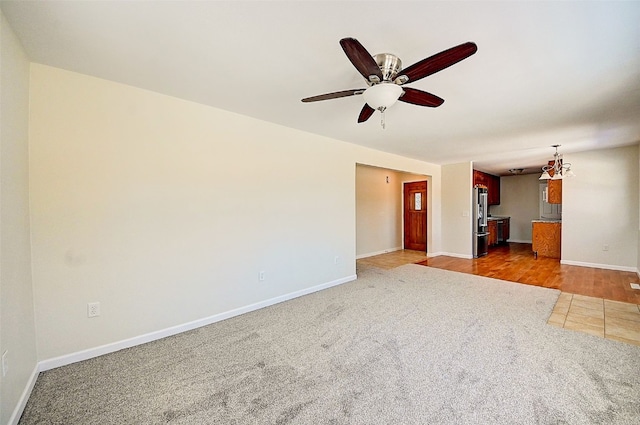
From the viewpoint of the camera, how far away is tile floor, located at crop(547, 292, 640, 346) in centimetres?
271

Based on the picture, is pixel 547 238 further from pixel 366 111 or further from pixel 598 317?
pixel 366 111

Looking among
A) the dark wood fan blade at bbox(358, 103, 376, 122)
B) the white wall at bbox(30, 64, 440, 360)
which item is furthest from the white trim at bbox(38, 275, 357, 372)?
the dark wood fan blade at bbox(358, 103, 376, 122)

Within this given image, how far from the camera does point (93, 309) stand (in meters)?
2.36

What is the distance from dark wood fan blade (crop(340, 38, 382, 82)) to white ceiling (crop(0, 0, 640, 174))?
240 mm

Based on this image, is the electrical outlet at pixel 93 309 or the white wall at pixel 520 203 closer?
the electrical outlet at pixel 93 309

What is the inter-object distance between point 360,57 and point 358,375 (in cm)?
223

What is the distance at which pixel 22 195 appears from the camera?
1.96m

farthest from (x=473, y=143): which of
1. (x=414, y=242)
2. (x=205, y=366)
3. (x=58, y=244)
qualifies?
(x=58, y=244)

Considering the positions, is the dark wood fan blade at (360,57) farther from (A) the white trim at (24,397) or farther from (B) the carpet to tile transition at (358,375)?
(A) the white trim at (24,397)

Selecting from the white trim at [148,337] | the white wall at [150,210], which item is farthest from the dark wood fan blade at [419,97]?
the white trim at [148,337]

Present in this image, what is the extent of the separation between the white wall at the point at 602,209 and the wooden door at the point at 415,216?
9.73 ft

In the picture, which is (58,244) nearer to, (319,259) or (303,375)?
(303,375)

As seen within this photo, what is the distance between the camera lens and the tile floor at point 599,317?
2.71m

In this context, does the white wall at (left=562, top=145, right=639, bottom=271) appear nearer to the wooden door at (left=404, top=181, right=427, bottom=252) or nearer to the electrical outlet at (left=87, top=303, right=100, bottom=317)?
the wooden door at (left=404, top=181, right=427, bottom=252)
